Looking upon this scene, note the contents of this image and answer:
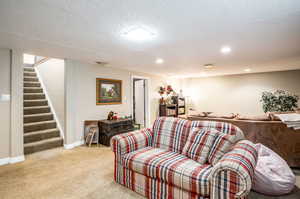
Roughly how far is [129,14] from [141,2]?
10.4 inches

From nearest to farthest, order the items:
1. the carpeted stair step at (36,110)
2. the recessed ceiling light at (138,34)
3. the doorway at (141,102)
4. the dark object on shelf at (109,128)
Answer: the recessed ceiling light at (138,34) → the dark object on shelf at (109,128) → the carpeted stair step at (36,110) → the doorway at (141,102)

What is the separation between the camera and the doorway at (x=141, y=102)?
20.0ft

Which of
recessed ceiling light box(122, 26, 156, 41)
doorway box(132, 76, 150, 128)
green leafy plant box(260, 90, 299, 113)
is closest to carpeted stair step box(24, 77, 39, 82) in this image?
doorway box(132, 76, 150, 128)

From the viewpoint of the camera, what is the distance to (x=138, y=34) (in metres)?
2.25

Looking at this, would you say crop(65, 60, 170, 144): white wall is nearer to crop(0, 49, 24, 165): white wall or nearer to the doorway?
crop(0, 49, 24, 165): white wall

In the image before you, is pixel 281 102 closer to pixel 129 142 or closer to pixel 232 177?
pixel 232 177

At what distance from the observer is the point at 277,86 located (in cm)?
581

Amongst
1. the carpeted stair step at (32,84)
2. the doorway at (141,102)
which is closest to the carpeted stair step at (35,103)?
the carpeted stair step at (32,84)

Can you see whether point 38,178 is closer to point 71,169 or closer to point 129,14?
point 71,169

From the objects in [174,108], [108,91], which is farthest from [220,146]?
[174,108]

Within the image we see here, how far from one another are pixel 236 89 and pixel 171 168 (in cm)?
619

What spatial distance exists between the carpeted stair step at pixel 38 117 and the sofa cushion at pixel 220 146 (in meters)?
4.39

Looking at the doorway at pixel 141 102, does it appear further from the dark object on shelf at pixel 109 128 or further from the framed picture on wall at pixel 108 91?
the dark object on shelf at pixel 109 128

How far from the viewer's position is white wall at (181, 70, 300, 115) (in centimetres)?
572
